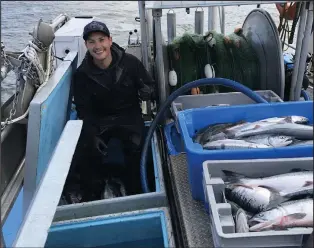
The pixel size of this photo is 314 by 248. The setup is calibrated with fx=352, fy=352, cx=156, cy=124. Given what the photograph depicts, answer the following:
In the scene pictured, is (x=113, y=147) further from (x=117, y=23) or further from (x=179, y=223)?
(x=117, y=23)

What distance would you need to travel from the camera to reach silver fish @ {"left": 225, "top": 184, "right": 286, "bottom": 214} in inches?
74.8

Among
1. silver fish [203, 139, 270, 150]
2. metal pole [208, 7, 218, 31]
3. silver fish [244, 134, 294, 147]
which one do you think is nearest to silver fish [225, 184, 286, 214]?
silver fish [203, 139, 270, 150]

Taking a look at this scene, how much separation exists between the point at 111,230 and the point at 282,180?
3.93 ft

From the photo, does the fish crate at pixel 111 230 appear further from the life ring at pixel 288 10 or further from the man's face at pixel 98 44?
the life ring at pixel 288 10

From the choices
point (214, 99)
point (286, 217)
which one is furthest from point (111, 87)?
point (286, 217)

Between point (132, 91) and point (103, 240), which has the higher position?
point (132, 91)

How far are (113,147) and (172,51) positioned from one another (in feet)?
4.17

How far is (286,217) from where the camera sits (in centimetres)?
178

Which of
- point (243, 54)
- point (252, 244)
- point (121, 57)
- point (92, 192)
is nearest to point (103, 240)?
point (92, 192)

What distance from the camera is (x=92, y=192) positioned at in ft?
10.9

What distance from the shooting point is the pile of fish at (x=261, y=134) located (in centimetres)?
240

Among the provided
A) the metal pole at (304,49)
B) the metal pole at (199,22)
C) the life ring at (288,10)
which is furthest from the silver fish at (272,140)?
the metal pole at (199,22)

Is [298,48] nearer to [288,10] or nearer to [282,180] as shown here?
[288,10]

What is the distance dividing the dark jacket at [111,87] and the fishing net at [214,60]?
1.80 feet
